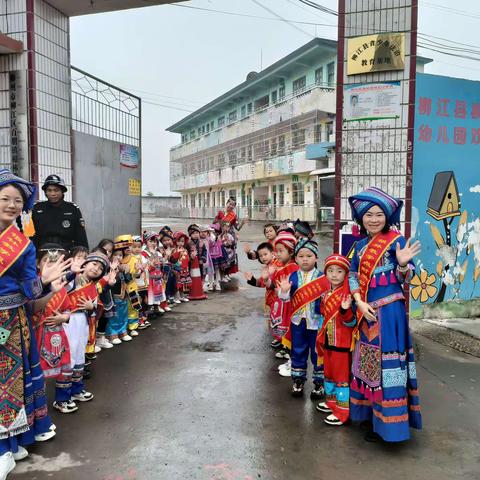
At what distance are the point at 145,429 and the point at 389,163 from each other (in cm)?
409

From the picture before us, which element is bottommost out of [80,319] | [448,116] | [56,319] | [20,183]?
[80,319]

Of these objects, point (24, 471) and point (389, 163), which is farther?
point (389, 163)

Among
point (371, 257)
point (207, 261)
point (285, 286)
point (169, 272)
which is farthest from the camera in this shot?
point (207, 261)

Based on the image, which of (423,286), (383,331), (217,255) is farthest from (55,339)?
(217,255)

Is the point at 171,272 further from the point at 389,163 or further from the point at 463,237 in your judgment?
the point at 463,237

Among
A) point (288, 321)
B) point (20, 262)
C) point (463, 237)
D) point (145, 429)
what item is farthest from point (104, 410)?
point (463, 237)

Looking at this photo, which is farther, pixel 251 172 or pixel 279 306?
pixel 251 172

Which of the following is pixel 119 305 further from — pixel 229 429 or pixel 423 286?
pixel 423 286

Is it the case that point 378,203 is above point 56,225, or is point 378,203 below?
above

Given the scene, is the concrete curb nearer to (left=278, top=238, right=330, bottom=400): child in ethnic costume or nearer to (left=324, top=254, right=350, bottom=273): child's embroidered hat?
(left=278, top=238, right=330, bottom=400): child in ethnic costume

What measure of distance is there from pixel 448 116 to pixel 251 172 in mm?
24625

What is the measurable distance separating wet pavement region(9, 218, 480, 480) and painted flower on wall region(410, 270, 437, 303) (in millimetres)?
973

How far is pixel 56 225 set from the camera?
503 cm

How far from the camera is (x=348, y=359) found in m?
3.38
